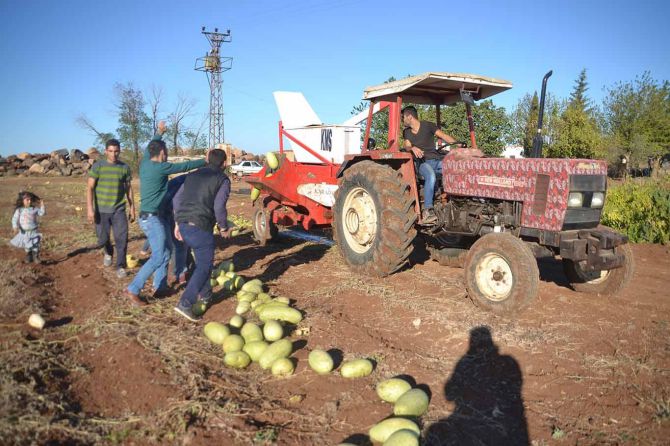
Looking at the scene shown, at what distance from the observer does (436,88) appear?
23.3 ft

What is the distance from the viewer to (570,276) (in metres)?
6.27

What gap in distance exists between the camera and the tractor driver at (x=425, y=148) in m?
6.36

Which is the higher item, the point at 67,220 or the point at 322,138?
the point at 322,138

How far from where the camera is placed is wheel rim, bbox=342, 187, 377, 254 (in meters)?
6.86

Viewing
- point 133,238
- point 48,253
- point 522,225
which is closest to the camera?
point 522,225

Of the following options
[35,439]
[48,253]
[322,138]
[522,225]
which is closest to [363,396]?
[35,439]

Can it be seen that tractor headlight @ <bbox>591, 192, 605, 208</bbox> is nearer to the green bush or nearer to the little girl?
the green bush

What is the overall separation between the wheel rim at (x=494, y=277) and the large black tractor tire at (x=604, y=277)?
1559mm

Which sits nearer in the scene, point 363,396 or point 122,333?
point 363,396

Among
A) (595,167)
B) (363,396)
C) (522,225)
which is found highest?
(595,167)

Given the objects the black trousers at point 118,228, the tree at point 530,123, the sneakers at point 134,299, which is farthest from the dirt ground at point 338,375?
the tree at point 530,123

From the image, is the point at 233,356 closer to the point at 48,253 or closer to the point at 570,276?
the point at 570,276

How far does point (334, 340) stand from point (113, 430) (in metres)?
2.16

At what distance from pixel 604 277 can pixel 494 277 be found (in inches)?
74.2
